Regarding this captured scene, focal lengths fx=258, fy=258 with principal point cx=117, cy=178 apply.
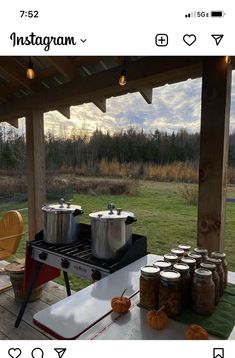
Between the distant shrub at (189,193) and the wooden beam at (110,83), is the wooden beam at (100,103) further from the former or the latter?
the distant shrub at (189,193)

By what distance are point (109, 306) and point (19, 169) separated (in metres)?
2.51

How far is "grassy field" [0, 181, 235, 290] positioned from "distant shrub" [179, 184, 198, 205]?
3cm

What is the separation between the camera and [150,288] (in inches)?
36.1

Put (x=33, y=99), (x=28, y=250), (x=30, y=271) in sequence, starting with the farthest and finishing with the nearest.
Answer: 1. (x=33, y=99)
2. (x=30, y=271)
3. (x=28, y=250)

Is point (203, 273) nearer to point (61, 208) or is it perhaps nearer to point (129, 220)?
point (129, 220)

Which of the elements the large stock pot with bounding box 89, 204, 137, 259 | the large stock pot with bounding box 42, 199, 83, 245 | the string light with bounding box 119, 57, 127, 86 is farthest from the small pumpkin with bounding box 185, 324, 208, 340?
the string light with bounding box 119, 57, 127, 86
